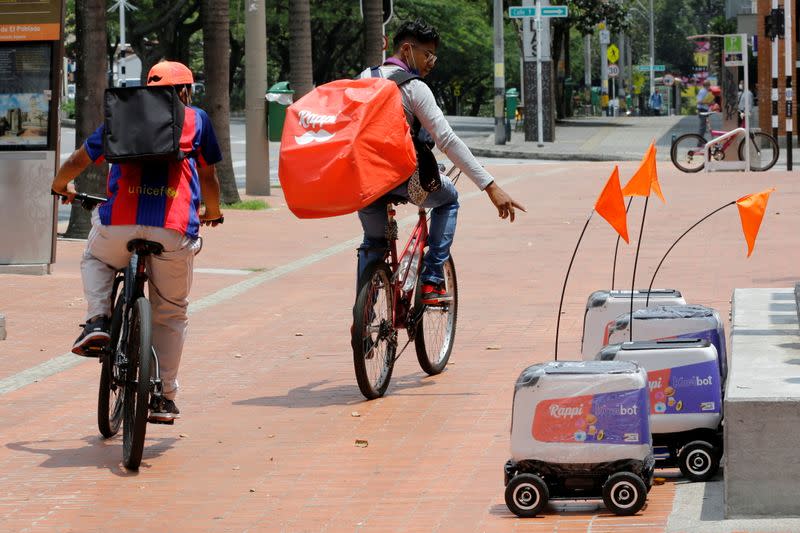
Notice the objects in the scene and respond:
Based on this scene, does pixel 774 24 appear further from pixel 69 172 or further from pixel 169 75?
pixel 69 172

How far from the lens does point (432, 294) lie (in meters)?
8.40

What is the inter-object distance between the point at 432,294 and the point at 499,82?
31490 mm

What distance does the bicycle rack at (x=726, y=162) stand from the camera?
83.8 feet

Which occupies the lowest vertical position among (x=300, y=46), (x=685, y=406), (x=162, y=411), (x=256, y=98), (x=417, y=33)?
(x=162, y=411)

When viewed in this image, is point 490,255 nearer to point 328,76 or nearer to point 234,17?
point 234,17

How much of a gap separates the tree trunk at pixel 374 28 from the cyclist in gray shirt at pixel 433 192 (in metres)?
18.2

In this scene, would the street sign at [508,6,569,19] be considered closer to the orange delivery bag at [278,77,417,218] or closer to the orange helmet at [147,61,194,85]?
the orange delivery bag at [278,77,417,218]

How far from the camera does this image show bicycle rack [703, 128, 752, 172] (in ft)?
83.8

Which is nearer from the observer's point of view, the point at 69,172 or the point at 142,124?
the point at 142,124

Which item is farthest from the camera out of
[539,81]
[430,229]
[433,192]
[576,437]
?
[539,81]

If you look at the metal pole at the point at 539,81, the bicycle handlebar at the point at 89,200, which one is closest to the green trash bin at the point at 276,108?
the metal pole at the point at 539,81

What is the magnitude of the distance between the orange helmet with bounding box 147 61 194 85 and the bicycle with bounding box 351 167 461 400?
56.6 inches

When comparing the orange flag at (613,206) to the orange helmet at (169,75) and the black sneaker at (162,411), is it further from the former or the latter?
the black sneaker at (162,411)

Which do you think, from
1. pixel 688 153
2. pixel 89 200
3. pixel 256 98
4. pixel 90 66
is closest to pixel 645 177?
pixel 89 200
